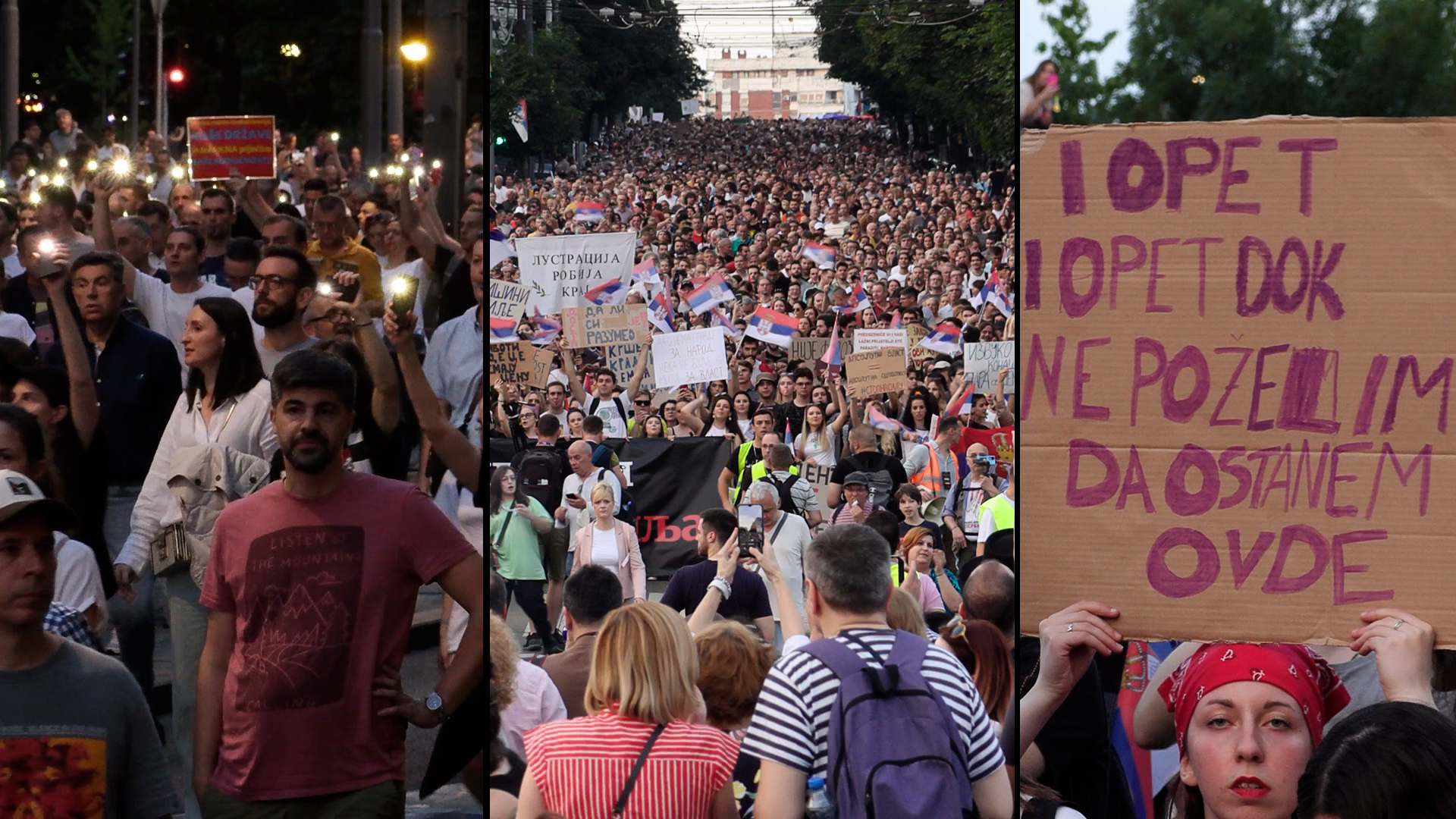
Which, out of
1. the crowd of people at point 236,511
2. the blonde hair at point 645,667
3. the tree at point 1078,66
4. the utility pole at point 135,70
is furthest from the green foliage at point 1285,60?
the blonde hair at point 645,667

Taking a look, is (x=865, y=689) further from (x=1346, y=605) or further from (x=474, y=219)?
(x=474, y=219)

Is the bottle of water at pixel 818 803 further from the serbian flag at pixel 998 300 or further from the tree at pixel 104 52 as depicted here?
the tree at pixel 104 52

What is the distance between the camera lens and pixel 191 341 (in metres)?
4.88

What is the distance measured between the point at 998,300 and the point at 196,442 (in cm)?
234

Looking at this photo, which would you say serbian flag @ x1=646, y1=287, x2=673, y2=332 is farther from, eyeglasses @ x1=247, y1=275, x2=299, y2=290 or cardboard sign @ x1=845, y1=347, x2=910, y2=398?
eyeglasses @ x1=247, y1=275, x2=299, y2=290

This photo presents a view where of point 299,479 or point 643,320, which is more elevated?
point 643,320

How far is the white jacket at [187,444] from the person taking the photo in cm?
473

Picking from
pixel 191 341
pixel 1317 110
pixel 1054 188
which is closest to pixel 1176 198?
pixel 1054 188

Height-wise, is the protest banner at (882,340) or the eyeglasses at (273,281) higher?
the eyeglasses at (273,281)

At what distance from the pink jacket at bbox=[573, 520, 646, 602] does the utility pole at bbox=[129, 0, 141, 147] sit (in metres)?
15.3

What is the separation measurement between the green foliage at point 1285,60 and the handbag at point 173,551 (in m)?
19.0

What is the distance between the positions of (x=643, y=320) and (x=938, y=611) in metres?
0.94

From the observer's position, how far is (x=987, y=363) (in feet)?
12.4

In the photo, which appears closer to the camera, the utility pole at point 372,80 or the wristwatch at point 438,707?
the wristwatch at point 438,707
